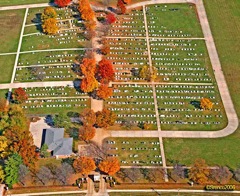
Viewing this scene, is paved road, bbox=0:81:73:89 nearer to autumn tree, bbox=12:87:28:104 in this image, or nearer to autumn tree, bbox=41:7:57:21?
autumn tree, bbox=12:87:28:104

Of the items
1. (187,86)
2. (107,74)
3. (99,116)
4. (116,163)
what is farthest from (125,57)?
(116,163)

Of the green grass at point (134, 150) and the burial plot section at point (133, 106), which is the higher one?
the burial plot section at point (133, 106)

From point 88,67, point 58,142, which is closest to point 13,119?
point 58,142

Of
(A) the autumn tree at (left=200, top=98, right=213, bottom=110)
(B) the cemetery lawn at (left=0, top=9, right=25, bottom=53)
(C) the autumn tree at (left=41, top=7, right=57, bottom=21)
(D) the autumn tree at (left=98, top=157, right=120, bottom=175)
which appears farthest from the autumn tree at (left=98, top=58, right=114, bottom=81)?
(B) the cemetery lawn at (left=0, top=9, right=25, bottom=53)

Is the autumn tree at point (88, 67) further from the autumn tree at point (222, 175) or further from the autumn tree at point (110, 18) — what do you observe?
the autumn tree at point (222, 175)

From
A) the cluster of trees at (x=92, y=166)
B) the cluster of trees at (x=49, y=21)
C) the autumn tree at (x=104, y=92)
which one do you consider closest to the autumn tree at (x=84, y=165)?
the cluster of trees at (x=92, y=166)

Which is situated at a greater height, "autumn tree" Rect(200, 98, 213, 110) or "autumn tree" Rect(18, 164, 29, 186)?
"autumn tree" Rect(200, 98, 213, 110)

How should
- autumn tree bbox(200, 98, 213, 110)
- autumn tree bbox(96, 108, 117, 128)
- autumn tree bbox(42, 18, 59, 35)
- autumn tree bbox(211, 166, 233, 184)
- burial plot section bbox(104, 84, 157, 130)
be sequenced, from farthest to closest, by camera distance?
1. autumn tree bbox(42, 18, 59, 35)
2. autumn tree bbox(200, 98, 213, 110)
3. burial plot section bbox(104, 84, 157, 130)
4. autumn tree bbox(96, 108, 117, 128)
5. autumn tree bbox(211, 166, 233, 184)
